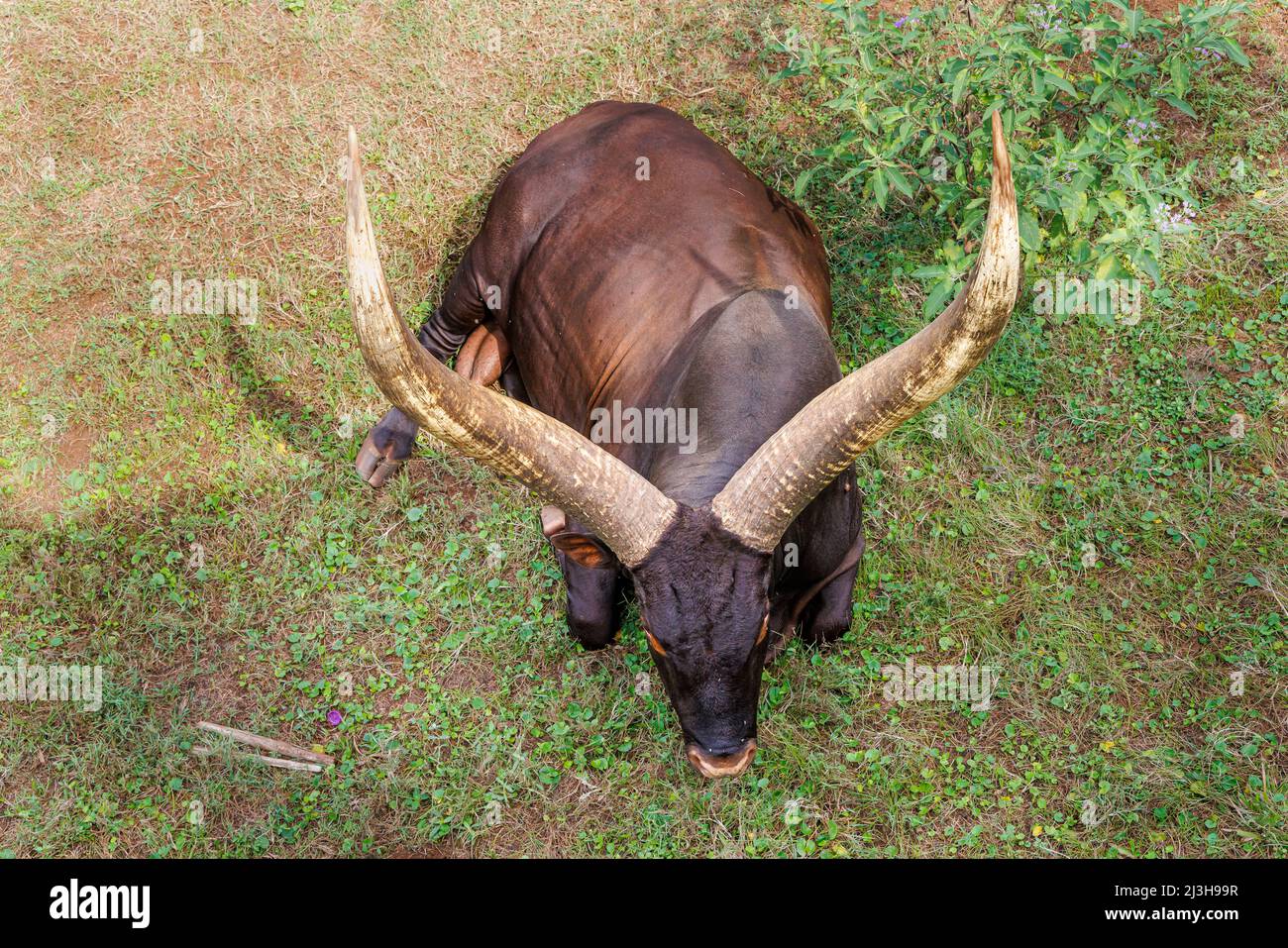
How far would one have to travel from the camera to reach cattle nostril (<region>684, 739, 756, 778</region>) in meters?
4.75

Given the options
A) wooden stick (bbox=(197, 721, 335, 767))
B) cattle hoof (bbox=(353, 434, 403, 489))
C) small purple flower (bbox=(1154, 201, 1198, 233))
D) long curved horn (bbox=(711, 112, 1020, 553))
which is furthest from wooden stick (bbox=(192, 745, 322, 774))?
small purple flower (bbox=(1154, 201, 1198, 233))

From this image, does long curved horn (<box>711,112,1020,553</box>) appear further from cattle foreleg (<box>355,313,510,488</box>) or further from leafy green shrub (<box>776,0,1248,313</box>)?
cattle foreleg (<box>355,313,510,488</box>)

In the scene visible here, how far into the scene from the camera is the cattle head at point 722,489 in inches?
140

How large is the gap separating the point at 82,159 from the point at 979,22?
19.5 feet

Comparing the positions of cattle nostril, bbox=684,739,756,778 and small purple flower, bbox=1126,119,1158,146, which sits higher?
small purple flower, bbox=1126,119,1158,146

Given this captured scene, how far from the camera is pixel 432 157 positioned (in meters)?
7.50

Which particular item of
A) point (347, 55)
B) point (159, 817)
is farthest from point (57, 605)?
point (347, 55)

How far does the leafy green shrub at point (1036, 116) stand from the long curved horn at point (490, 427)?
250cm

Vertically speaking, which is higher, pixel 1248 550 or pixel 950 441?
pixel 950 441

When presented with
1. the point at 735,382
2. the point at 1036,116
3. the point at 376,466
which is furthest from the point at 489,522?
the point at 1036,116

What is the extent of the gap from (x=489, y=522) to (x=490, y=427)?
7.91 feet

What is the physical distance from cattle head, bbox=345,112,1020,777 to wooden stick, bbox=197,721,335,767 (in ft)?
6.36

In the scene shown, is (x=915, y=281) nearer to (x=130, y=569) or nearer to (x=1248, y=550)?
(x=1248, y=550)

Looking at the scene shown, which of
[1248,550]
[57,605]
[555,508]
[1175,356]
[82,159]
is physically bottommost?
[57,605]
